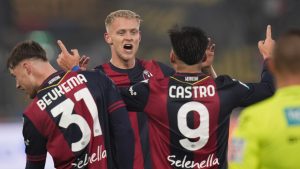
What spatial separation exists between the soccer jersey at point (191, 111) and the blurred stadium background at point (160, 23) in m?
10.5

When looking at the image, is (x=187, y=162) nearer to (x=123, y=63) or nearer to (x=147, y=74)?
(x=147, y=74)

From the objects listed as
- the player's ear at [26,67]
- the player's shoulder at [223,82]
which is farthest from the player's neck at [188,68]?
the player's ear at [26,67]

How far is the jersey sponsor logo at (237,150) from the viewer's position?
3.88 meters

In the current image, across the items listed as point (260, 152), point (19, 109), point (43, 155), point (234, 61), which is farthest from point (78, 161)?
point (234, 61)

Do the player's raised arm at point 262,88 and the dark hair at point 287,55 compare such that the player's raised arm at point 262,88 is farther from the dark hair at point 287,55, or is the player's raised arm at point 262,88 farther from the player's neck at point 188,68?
the dark hair at point 287,55

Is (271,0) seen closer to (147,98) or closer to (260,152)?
(147,98)

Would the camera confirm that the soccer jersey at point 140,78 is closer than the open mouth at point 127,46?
Yes

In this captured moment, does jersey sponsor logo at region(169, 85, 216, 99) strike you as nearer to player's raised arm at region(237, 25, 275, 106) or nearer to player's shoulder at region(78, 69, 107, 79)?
player's raised arm at region(237, 25, 275, 106)

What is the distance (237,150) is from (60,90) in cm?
194

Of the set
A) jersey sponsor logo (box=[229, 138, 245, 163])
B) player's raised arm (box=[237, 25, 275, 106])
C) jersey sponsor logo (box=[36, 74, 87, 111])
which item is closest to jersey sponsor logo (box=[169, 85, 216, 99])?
player's raised arm (box=[237, 25, 275, 106])

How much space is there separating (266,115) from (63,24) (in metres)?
13.6

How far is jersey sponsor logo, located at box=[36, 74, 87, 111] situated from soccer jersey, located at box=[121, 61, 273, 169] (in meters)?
0.36

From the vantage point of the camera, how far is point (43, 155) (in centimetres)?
563

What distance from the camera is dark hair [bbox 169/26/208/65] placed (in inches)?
218
